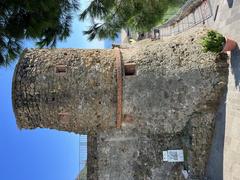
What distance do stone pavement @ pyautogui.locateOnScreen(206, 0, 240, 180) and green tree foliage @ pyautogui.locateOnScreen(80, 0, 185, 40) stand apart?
2.73 m

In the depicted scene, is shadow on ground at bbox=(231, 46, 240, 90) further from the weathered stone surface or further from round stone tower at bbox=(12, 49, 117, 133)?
round stone tower at bbox=(12, 49, 117, 133)

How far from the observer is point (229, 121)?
9.87 m

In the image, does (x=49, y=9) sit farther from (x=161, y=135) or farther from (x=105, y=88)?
(x=161, y=135)

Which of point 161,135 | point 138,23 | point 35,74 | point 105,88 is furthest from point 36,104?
point 138,23

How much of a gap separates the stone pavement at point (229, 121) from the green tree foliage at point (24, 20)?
4.05 m

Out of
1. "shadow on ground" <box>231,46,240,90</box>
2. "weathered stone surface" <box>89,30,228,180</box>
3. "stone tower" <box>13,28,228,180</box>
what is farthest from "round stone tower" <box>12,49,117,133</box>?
"shadow on ground" <box>231,46,240,90</box>

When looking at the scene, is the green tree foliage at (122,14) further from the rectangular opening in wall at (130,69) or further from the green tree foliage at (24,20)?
the rectangular opening in wall at (130,69)

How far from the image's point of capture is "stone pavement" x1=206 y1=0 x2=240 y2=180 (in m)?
9.55

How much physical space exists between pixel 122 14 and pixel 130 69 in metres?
2.75

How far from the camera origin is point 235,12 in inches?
396

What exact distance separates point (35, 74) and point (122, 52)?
2.33 m

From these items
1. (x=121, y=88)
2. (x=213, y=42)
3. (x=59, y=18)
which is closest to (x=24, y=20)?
(x=59, y=18)

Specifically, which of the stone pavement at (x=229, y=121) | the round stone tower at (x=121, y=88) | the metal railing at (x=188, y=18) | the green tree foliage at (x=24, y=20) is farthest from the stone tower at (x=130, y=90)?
the metal railing at (x=188, y=18)

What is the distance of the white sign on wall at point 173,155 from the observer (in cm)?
1138
